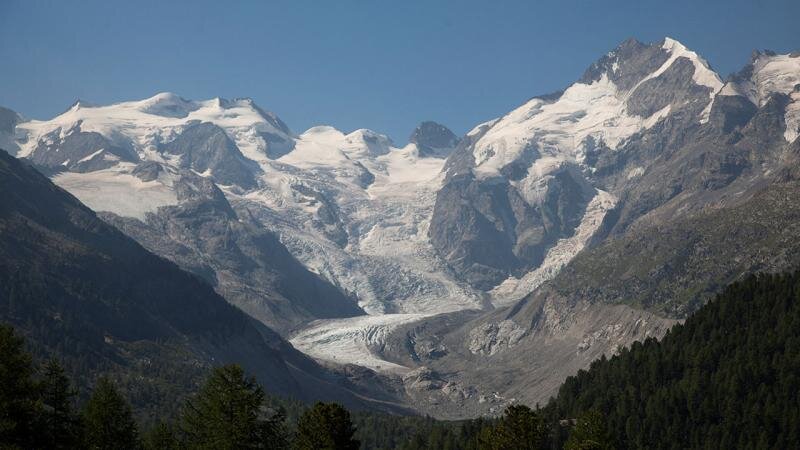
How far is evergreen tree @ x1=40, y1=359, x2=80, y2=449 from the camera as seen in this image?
72.4 meters

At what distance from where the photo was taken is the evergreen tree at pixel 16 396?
6894 centimetres

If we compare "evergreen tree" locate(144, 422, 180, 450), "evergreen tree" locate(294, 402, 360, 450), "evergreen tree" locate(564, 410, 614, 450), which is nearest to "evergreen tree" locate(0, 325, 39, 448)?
"evergreen tree" locate(294, 402, 360, 450)

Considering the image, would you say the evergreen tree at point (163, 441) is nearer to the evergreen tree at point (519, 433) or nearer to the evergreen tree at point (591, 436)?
the evergreen tree at point (519, 433)

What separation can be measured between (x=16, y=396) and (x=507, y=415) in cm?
4370

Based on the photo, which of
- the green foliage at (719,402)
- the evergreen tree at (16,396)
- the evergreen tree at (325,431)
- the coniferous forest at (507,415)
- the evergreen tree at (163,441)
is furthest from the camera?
the green foliage at (719,402)

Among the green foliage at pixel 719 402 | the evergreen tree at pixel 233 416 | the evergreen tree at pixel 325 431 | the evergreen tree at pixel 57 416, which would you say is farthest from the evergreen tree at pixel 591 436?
the green foliage at pixel 719 402

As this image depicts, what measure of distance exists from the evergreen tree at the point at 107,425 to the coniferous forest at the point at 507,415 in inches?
3.8

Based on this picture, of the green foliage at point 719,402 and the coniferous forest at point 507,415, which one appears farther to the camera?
the green foliage at point 719,402

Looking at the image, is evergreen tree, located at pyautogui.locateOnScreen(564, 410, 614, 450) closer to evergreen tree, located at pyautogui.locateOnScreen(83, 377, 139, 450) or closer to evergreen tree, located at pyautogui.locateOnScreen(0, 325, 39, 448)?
evergreen tree, located at pyautogui.locateOnScreen(83, 377, 139, 450)

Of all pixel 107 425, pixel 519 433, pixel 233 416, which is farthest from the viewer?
pixel 519 433

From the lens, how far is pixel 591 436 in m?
90.1

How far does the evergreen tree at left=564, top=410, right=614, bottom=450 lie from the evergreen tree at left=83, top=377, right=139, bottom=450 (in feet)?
130

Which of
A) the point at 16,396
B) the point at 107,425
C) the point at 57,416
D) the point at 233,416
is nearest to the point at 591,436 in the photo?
the point at 233,416

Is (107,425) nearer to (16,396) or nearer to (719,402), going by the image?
(16,396)
